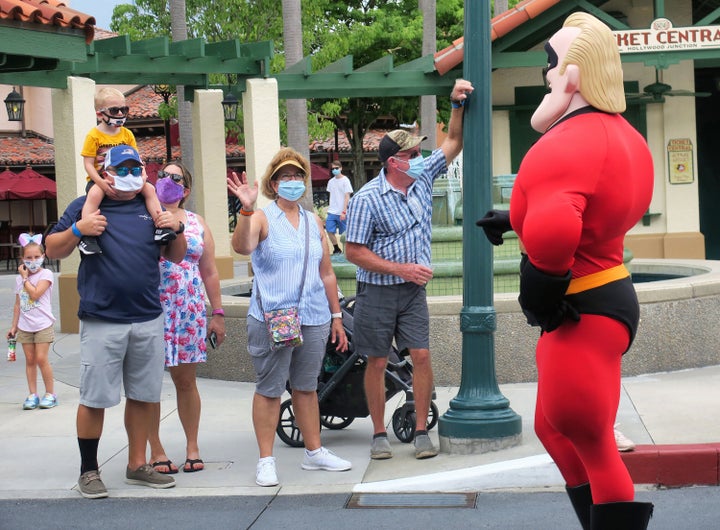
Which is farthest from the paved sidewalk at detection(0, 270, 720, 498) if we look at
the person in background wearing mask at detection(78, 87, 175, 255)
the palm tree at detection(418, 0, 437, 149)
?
the palm tree at detection(418, 0, 437, 149)

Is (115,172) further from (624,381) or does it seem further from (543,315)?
(624,381)

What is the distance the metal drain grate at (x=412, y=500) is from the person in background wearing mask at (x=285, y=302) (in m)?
0.53

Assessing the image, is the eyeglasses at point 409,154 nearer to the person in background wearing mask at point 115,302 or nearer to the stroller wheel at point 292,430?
the person in background wearing mask at point 115,302

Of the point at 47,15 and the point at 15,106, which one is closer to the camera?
the point at 47,15

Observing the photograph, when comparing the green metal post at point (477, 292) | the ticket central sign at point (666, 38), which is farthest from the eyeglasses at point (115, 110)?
the ticket central sign at point (666, 38)

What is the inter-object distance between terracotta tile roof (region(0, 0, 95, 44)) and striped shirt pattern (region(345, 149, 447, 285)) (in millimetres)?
2414

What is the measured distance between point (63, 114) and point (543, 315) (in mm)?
10936

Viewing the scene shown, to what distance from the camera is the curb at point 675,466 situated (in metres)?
6.45

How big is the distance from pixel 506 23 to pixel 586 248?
1228 cm

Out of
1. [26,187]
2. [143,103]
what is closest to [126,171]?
[26,187]

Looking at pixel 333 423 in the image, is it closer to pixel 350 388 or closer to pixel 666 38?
pixel 350 388

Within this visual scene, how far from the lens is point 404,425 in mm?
7598

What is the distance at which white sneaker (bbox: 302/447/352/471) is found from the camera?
6934 millimetres

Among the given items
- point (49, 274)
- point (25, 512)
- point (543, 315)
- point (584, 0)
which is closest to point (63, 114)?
point (49, 274)
